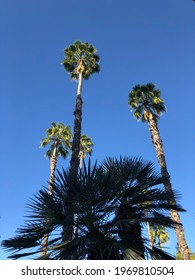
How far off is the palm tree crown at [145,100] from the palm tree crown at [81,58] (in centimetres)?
390

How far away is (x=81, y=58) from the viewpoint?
23.2 meters

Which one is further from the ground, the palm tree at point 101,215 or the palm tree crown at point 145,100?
the palm tree crown at point 145,100

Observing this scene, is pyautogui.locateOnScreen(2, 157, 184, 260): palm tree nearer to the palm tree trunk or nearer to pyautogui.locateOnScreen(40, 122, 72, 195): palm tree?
the palm tree trunk

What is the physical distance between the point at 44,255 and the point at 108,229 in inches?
65.8

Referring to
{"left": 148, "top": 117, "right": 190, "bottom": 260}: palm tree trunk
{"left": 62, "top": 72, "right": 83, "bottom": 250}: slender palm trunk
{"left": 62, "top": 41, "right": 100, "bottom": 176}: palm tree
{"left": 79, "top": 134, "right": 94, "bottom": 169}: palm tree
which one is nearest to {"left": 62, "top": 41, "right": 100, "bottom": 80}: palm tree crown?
{"left": 62, "top": 41, "right": 100, "bottom": 176}: palm tree

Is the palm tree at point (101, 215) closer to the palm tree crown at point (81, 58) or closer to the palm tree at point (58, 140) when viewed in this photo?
the palm tree crown at point (81, 58)

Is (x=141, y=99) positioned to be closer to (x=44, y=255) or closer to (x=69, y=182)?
(x=69, y=182)

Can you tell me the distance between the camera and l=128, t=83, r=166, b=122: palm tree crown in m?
24.6

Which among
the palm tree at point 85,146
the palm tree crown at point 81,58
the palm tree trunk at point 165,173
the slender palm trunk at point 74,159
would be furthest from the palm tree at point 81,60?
the palm tree at point 85,146

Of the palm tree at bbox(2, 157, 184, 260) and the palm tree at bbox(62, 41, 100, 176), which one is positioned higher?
the palm tree at bbox(62, 41, 100, 176)

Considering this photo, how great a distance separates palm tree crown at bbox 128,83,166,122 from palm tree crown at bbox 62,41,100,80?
3904 millimetres

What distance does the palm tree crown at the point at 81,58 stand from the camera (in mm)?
23016
